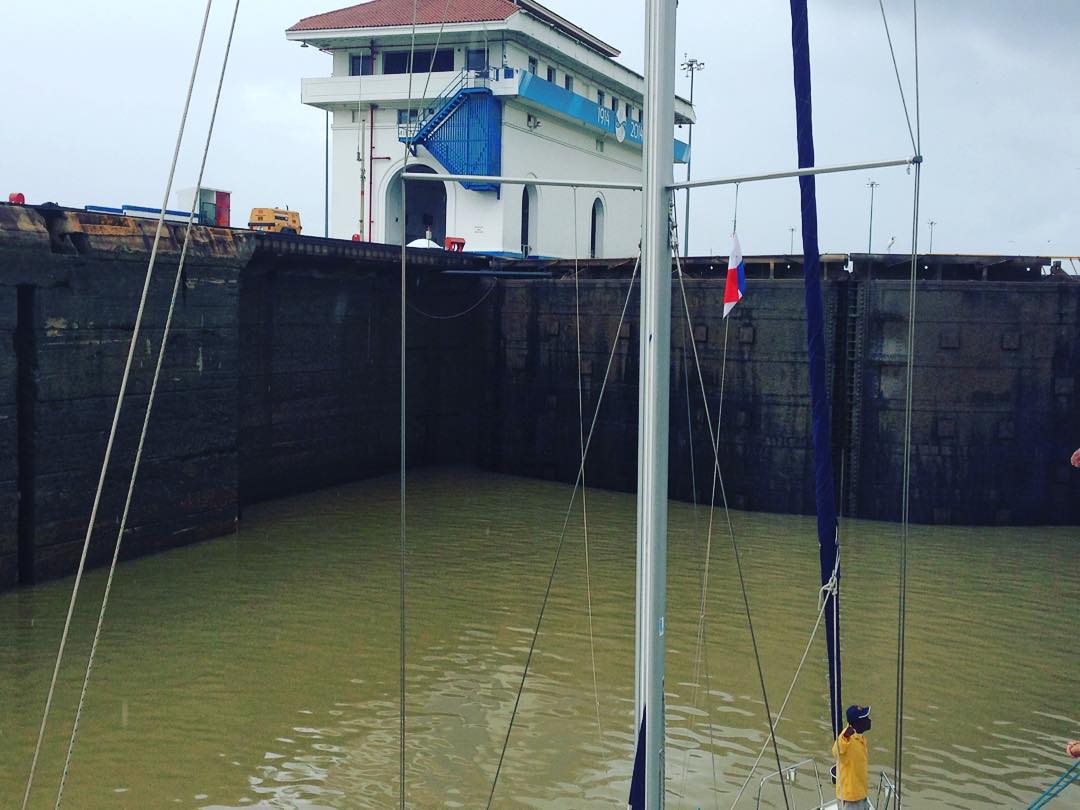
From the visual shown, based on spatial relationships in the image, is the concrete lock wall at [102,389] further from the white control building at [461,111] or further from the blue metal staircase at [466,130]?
the blue metal staircase at [466,130]

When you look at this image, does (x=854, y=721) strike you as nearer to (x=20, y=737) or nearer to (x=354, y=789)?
(x=354, y=789)

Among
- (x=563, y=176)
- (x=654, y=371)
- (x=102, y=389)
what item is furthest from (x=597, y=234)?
(x=654, y=371)

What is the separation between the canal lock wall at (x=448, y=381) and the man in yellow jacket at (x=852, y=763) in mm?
5656

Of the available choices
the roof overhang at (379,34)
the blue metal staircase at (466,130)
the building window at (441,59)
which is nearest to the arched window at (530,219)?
the blue metal staircase at (466,130)

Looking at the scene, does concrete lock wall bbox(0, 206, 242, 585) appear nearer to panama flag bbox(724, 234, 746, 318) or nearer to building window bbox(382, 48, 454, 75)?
panama flag bbox(724, 234, 746, 318)

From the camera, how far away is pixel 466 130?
2831 centimetres

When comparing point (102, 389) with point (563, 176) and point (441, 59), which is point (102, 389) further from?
point (563, 176)

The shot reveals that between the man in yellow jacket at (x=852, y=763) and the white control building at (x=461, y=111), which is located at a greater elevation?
the white control building at (x=461, y=111)

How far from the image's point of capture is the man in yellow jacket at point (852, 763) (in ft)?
20.9

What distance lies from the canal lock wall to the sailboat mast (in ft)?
22.1

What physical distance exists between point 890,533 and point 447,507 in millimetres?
7249

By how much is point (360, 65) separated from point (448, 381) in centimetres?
1104

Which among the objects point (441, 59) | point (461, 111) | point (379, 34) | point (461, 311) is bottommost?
point (461, 311)

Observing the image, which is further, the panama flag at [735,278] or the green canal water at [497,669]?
the green canal water at [497,669]
